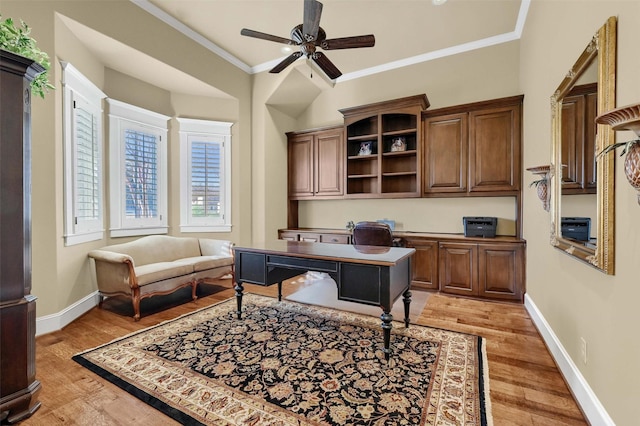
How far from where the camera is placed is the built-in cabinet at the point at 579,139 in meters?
1.62

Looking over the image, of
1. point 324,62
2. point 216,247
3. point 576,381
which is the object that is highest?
point 324,62

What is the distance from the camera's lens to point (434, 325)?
112 inches

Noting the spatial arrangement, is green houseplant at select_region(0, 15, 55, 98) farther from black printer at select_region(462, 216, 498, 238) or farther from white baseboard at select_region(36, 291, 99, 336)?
black printer at select_region(462, 216, 498, 238)

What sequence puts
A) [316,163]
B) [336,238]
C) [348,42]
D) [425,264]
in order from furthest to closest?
[316,163] → [336,238] → [425,264] → [348,42]

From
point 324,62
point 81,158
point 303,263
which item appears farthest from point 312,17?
point 81,158

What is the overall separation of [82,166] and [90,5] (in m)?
1.68

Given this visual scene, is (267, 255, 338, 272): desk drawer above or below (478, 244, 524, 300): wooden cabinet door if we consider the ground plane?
above

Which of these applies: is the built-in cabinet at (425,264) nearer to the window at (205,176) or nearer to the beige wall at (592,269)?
the beige wall at (592,269)

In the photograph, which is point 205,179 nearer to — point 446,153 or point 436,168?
point 436,168

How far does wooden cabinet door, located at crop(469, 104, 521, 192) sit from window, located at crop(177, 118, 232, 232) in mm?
3823

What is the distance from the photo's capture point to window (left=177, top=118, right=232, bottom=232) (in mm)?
4723

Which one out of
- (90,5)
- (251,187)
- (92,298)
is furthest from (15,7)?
(251,187)

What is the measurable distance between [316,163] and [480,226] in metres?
2.76

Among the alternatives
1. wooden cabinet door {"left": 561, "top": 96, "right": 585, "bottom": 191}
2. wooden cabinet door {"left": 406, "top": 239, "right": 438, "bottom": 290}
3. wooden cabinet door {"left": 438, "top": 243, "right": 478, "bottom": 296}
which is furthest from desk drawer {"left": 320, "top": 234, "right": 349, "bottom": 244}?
wooden cabinet door {"left": 561, "top": 96, "right": 585, "bottom": 191}
